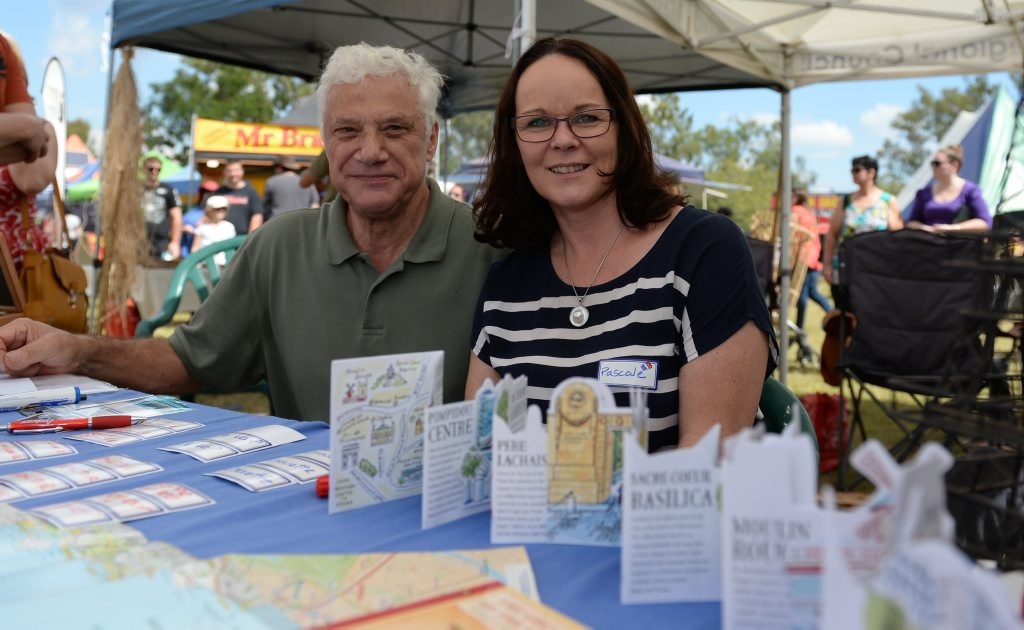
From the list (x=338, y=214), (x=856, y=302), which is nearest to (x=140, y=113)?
(x=338, y=214)

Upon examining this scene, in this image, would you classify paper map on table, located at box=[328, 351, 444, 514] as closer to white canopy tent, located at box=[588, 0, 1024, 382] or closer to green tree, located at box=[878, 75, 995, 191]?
white canopy tent, located at box=[588, 0, 1024, 382]

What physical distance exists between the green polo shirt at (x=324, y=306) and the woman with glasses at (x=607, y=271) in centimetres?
23

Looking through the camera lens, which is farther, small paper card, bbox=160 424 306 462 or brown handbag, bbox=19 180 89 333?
brown handbag, bbox=19 180 89 333

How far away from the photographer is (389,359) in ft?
3.67

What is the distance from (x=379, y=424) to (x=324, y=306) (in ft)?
3.36

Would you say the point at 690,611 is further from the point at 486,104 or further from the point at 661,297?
the point at 486,104

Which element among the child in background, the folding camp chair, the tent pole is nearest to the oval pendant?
the folding camp chair

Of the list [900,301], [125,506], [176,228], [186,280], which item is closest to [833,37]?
[900,301]

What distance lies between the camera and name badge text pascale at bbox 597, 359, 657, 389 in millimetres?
1559

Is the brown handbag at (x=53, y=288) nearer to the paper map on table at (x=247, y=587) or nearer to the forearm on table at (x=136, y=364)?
the forearm on table at (x=136, y=364)

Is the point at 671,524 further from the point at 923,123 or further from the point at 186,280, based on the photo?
the point at 923,123

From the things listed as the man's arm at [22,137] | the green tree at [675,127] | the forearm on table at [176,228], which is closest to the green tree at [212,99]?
the green tree at [675,127]

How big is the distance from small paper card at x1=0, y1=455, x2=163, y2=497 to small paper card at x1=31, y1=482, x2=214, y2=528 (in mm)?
96

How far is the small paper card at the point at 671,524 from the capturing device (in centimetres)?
79
